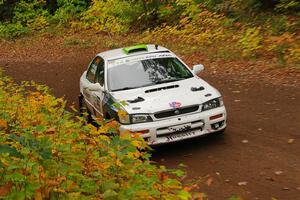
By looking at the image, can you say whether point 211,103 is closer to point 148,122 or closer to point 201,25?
point 148,122

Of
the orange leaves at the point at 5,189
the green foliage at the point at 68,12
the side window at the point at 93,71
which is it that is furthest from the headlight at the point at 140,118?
the green foliage at the point at 68,12

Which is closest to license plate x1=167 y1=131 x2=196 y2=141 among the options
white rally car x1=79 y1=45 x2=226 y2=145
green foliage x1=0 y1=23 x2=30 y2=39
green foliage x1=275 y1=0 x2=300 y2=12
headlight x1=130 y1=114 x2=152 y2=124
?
white rally car x1=79 y1=45 x2=226 y2=145

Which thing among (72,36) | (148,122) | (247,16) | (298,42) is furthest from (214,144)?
(72,36)

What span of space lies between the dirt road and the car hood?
0.89 meters

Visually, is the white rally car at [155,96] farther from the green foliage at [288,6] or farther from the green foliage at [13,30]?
the green foliage at [13,30]

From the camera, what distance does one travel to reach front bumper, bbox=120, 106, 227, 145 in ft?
A: 24.9

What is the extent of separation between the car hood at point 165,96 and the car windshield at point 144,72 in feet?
0.78

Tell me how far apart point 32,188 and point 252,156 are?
4.69 meters

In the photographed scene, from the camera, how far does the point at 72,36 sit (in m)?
25.0

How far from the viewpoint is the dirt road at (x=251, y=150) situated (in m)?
6.44

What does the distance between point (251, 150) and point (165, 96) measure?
1.72m

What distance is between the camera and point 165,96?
7914mm

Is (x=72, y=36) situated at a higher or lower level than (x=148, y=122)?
lower

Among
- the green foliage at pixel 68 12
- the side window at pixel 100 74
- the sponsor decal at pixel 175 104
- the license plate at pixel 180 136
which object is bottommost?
→ the green foliage at pixel 68 12
